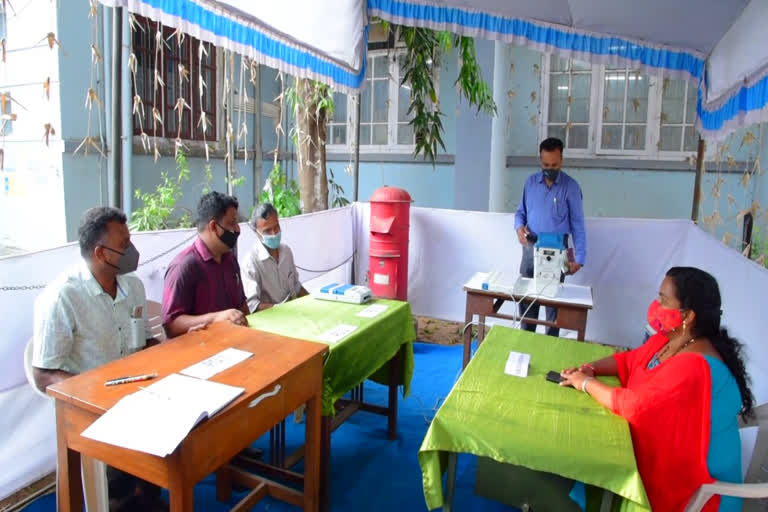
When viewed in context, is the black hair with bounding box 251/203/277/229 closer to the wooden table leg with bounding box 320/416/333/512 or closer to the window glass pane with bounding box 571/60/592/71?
the wooden table leg with bounding box 320/416/333/512

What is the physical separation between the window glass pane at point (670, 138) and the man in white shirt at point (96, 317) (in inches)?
263

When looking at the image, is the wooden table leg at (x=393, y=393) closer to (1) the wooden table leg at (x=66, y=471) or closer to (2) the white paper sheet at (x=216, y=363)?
(2) the white paper sheet at (x=216, y=363)

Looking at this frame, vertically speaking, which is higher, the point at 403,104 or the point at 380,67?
the point at 380,67

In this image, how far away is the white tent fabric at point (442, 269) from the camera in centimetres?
232

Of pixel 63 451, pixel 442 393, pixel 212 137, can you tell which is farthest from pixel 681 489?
pixel 212 137

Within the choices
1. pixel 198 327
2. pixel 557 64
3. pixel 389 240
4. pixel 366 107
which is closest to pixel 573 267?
pixel 389 240

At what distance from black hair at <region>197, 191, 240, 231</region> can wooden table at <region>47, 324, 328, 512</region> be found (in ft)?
2.01

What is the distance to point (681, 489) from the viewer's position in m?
1.53

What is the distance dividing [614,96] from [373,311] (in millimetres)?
5731

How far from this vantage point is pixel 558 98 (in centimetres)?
704

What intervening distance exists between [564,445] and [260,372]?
0.99m

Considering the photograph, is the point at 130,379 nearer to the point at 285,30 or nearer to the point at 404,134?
the point at 285,30

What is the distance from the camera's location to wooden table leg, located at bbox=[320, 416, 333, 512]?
229 cm

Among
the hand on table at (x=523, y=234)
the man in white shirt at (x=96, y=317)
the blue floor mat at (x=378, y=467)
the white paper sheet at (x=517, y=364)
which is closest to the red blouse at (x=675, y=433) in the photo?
the white paper sheet at (x=517, y=364)
